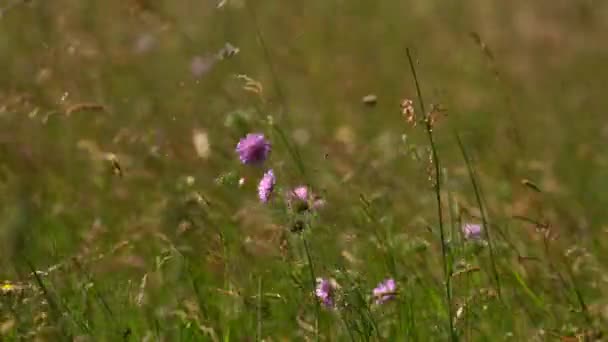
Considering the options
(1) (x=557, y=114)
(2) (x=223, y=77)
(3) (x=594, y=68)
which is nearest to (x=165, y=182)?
(2) (x=223, y=77)

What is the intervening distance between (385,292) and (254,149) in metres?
0.43

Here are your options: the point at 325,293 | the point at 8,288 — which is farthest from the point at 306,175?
the point at 8,288

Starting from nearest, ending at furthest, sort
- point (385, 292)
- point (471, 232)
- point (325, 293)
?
point (385, 292) → point (325, 293) → point (471, 232)

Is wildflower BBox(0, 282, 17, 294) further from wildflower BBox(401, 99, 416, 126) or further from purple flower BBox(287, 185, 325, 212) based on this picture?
wildflower BBox(401, 99, 416, 126)

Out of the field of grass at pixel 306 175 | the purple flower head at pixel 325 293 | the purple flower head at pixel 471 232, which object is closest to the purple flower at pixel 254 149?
the field of grass at pixel 306 175

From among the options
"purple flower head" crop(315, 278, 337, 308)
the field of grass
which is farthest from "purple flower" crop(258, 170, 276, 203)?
"purple flower head" crop(315, 278, 337, 308)

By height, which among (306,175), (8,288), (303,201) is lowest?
(8,288)

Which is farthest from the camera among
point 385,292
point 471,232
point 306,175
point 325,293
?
point 471,232

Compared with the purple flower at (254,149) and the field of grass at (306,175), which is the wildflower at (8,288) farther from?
the purple flower at (254,149)

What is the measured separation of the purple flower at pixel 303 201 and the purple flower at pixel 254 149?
0.11 m

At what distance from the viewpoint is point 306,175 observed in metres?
2.43

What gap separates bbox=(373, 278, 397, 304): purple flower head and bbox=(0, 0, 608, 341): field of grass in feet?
0.05

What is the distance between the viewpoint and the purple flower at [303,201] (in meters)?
2.18

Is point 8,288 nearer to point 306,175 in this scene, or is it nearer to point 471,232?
point 306,175
